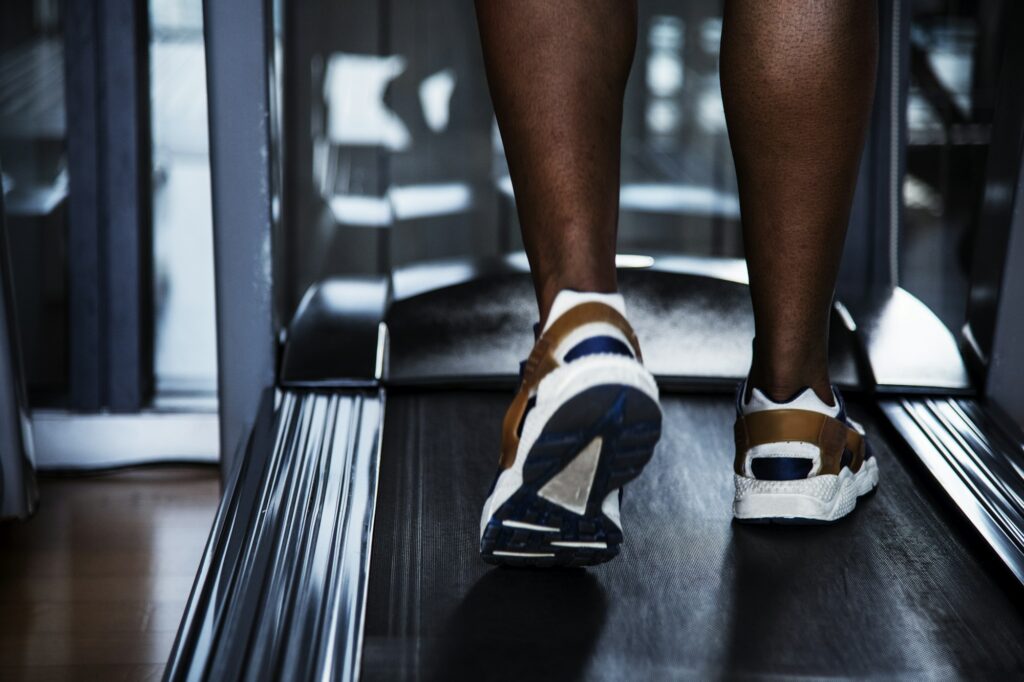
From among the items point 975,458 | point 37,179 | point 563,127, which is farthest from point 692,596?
point 37,179

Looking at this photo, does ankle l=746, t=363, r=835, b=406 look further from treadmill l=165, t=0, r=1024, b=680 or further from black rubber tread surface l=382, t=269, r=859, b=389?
black rubber tread surface l=382, t=269, r=859, b=389

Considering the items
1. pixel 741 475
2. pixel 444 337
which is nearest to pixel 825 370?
pixel 741 475

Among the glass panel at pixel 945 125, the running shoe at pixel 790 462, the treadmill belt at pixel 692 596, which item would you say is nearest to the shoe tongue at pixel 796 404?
the running shoe at pixel 790 462

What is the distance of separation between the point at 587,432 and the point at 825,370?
0.38m

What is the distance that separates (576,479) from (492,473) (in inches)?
14.6

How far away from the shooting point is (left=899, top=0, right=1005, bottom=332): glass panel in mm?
2582

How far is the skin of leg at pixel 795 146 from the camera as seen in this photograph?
934 millimetres

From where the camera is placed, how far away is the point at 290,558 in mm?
967

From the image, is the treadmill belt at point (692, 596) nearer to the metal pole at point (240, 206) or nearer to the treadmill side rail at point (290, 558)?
the treadmill side rail at point (290, 558)

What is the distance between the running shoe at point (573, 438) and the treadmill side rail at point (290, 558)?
0.15 metres

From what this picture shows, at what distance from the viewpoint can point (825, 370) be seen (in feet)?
3.43

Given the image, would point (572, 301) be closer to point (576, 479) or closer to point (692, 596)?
point (576, 479)

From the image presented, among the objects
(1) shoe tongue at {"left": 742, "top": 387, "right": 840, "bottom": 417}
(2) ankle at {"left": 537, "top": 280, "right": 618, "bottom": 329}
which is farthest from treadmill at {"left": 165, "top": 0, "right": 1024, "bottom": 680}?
(2) ankle at {"left": 537, "top": 280, "right": 618, "bottom": 329}
